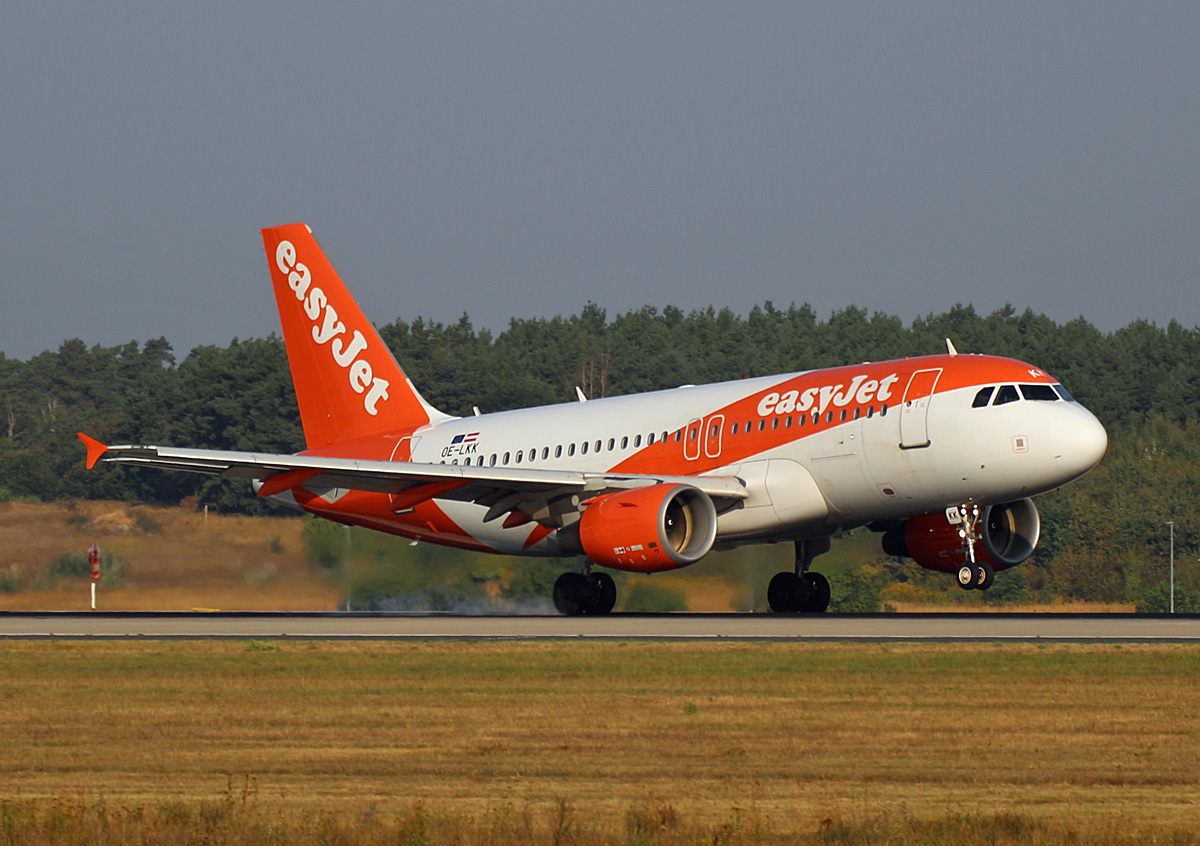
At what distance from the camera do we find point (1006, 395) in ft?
94.5

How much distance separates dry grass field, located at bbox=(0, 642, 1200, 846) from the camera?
10375 millimetres

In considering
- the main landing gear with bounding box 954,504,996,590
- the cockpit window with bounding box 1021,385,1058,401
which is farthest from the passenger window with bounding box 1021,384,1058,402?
the main landing gear with bounding box 954,504,996,590

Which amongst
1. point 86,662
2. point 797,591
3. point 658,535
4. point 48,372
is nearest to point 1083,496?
point 797,591

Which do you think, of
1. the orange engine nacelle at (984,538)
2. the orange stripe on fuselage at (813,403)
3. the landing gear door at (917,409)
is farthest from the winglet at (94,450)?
the orange engine nacelle at (984,538)

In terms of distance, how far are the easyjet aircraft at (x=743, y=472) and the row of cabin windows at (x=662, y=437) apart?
4cm

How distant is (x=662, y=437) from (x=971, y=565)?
638cm

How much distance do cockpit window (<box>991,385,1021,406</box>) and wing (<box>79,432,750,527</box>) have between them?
4.81 metres

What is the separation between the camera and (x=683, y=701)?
16562mm

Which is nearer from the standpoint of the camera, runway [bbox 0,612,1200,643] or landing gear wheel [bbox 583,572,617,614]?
runway [bbox 0,612,1200,643]

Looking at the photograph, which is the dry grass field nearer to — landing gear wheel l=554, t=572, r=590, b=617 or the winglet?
the winglet

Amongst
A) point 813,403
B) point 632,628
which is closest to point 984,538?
point 813,403

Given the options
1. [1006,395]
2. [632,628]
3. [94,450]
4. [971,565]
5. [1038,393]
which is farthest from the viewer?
[94,450]

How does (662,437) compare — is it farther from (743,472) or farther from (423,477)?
(423,477)

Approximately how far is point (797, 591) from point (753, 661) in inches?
547
